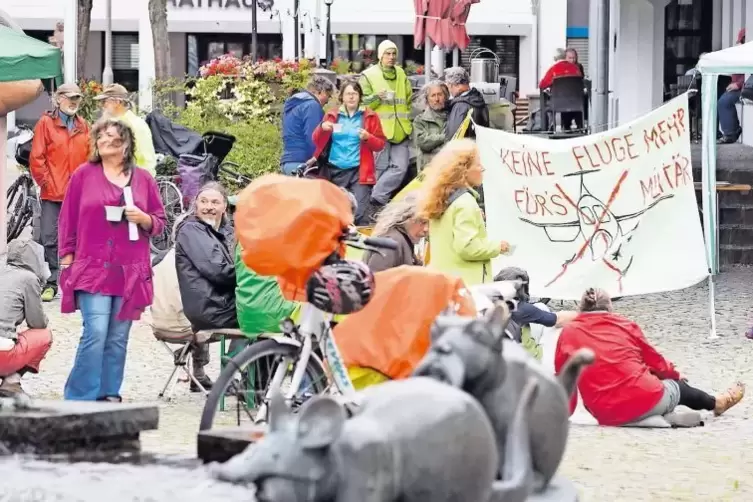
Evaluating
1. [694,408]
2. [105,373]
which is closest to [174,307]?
[105,373]

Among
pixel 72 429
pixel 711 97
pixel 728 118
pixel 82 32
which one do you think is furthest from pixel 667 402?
pixel 82 32

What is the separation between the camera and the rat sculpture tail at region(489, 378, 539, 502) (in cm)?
511

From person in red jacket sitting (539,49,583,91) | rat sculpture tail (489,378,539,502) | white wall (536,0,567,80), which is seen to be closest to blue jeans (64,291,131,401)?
rat sculpture tail (489,378,539,502)

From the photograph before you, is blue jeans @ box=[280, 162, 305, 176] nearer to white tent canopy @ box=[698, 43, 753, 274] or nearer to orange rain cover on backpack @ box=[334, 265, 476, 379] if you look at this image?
white tent canopy @ box=[698, 43, 753, 274]

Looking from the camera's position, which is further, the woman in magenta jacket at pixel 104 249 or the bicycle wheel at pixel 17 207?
the bicycle wheel at pixel 17 207

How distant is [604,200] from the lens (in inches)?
546

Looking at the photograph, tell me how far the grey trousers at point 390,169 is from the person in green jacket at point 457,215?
6.90 meters

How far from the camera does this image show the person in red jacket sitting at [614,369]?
9820mm

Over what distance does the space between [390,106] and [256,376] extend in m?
10.2

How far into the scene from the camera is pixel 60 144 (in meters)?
15.4

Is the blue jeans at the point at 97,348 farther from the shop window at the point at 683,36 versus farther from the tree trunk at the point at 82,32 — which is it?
the tree trunk at the point at 82,32

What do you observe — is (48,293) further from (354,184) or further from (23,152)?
(354,184)

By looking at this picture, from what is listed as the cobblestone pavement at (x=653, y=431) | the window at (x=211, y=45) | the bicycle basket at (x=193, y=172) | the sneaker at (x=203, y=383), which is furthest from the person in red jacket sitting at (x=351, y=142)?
the window at (x=211, y=45)

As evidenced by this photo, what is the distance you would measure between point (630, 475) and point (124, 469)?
3393mm
